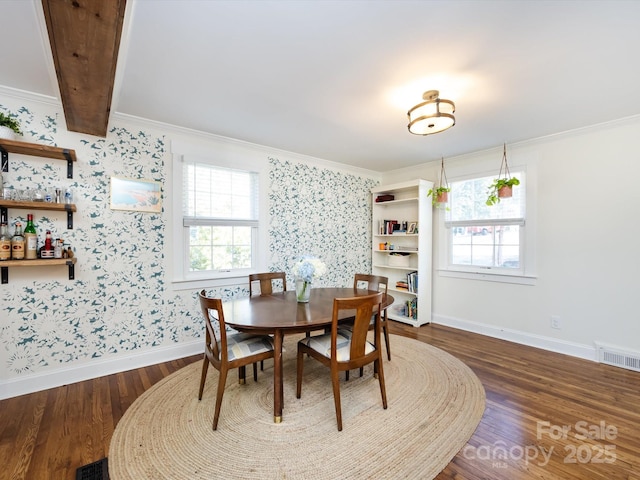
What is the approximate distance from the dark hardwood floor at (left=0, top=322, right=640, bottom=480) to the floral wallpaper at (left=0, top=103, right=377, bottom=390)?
0.32 meters

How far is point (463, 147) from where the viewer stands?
3.70m

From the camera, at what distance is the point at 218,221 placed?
3.35 metres

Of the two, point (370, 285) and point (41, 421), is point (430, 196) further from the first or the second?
point (41, 421)

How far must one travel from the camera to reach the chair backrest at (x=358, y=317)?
1.86 m

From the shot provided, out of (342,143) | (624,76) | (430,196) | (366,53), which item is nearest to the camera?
(366,53)

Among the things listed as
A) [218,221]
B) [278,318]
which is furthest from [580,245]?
[218,221]

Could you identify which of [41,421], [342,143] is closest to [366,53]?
[342,143]

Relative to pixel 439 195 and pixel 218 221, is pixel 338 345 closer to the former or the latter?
pixel 218 221

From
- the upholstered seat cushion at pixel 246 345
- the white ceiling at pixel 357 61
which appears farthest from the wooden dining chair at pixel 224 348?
the white ceiling at pixel 357 61

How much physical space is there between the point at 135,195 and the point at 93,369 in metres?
1.68

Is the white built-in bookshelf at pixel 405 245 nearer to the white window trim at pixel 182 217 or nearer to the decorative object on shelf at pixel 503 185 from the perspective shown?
the decorative object on shelf at pixel 503 185

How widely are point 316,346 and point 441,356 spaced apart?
169cm

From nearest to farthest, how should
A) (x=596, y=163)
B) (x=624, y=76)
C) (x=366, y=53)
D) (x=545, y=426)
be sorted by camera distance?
(x=366, y=53) → (x=545, y=426) → (x=624, y=76) → (x=596, y=163)

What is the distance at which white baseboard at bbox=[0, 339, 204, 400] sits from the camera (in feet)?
7.66
